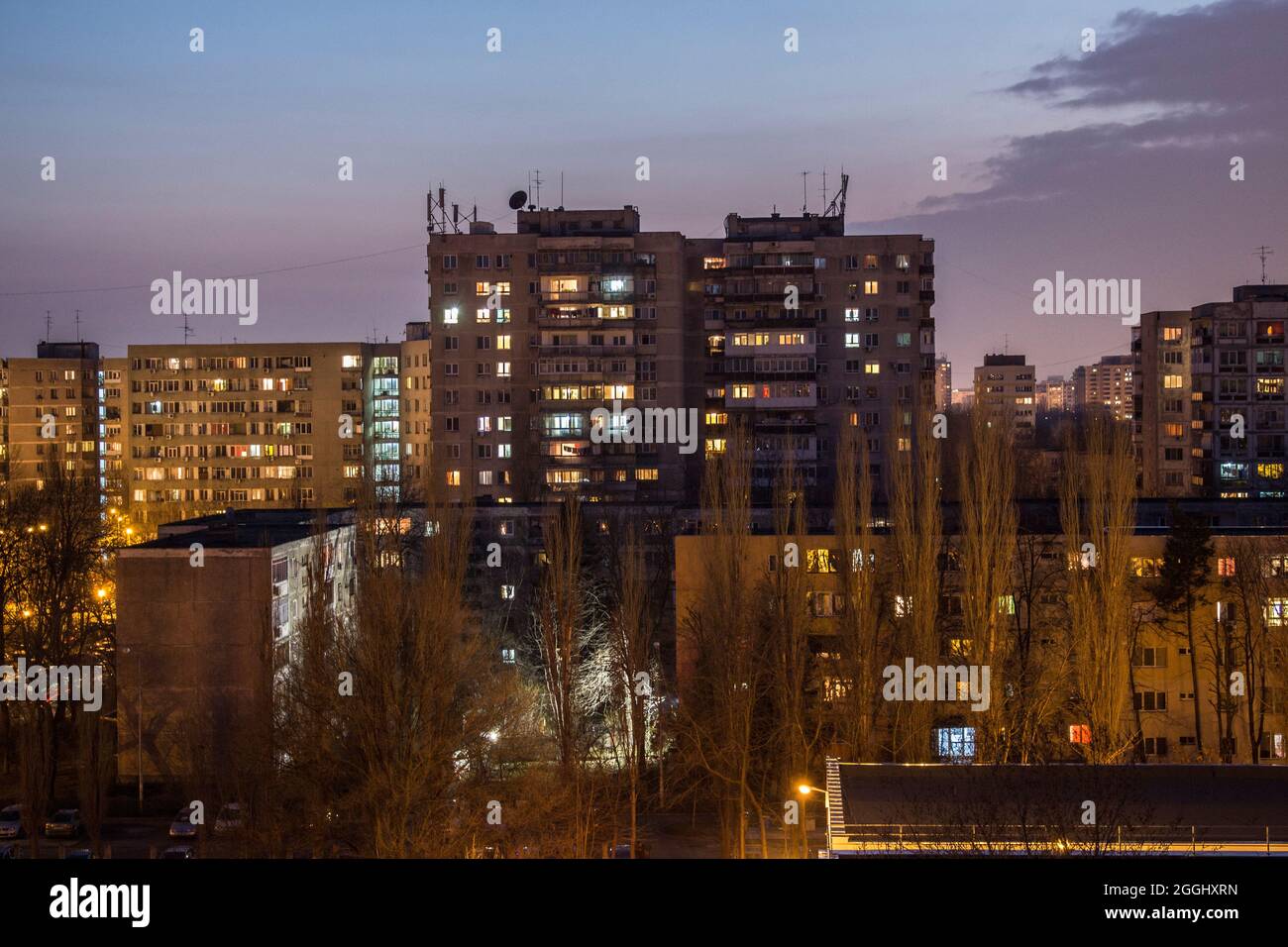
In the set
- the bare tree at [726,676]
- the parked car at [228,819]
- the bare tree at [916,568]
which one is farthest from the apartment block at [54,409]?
the bare tree at [916,568]

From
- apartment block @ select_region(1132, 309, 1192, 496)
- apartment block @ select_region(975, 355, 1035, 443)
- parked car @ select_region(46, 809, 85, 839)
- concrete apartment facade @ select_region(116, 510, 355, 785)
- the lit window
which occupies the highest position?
apartment block @ select_region(975, 355, 1035, 443)

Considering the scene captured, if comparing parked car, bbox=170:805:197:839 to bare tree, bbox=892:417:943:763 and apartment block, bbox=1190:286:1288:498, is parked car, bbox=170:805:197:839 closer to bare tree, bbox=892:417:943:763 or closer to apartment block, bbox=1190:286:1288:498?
bare tree, bbox=892:417:943:763

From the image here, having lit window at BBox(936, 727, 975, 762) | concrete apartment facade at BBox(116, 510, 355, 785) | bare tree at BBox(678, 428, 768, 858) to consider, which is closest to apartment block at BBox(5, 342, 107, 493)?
concrete apartment facade at BBox(116, 510, 355, 785)

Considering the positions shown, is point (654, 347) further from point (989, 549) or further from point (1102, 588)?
point (1102, 588)

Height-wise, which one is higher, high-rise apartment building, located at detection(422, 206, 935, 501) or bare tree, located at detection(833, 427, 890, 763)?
high-rise apartment building, located at detection(422, 206, 935, 501)

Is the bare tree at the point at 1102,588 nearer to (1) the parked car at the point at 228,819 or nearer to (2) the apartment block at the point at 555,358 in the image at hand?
(1) the parked car at the point at 228,819
